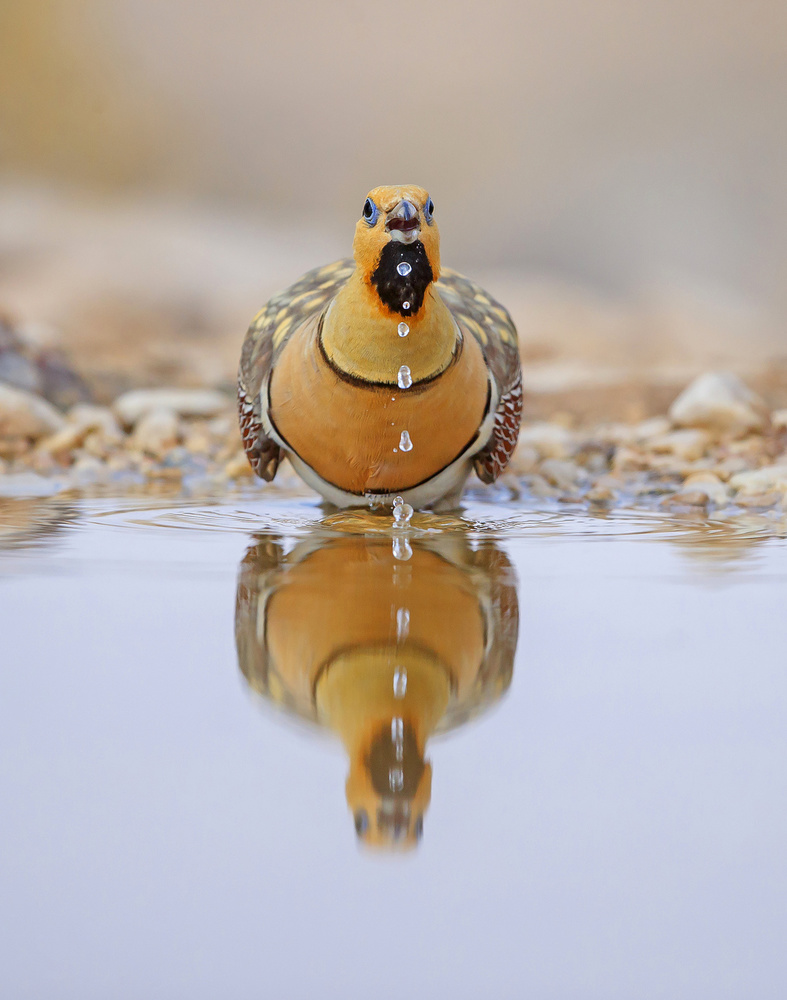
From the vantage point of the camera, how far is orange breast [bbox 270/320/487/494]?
343 centimetres

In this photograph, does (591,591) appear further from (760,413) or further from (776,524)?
(760,413)

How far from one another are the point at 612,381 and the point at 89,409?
406 cm

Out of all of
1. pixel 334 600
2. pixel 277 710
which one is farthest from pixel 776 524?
pixel 277 710

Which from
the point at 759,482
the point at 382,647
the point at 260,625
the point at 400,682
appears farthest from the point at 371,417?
the point at 759,482

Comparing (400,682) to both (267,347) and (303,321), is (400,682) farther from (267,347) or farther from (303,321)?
(267,347)

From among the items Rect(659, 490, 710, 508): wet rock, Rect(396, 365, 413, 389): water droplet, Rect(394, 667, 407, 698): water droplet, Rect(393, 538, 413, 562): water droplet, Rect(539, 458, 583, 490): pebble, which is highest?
Rect(396, 365, 413, 389): water droplet

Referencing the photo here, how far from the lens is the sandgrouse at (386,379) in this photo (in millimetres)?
3176

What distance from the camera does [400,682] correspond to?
6.36 feet

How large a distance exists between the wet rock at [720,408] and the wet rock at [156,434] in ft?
→ 8.89

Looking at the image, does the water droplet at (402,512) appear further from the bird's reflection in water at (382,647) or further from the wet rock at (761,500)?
the wet rock at (761,500)

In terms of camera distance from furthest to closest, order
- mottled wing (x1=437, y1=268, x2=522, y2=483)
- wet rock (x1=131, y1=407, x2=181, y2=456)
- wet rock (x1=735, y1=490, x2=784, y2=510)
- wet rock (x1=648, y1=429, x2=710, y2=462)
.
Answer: wet rock (x1=131, y1=407, x2=181, y2=456), wet rock (x1=648, y1=429, x2=710, y2=462), wet rock (x1=735, y1=490, x2=784, y2=510), mottled wing (x1=437, y1=268, x2=522, y2=483)

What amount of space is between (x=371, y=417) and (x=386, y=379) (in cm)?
15

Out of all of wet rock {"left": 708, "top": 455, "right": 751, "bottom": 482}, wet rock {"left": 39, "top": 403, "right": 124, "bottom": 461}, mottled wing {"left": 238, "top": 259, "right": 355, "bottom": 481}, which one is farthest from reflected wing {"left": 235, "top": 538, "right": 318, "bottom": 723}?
wet rock {"left": 39, "top": 403, "right": 124, "bottom": 461}

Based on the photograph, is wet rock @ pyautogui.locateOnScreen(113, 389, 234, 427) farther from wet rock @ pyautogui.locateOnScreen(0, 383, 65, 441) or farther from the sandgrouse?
the sandgrouse
